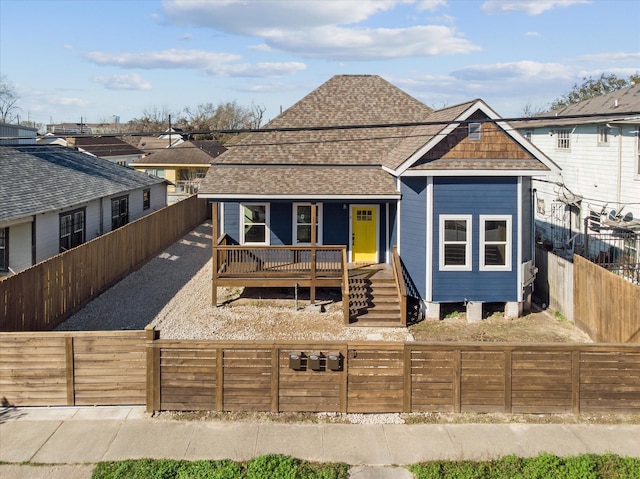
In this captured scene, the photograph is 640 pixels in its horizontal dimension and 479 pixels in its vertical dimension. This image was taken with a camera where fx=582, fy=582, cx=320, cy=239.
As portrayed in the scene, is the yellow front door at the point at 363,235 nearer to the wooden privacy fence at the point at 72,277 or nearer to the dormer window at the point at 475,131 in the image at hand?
the dormer window at the point at 475,131

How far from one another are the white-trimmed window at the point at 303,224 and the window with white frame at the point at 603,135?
1141 cm

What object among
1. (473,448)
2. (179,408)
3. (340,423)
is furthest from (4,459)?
(473,448)

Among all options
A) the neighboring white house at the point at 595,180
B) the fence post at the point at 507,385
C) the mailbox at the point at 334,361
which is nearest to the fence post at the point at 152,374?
the mailbox at the point at 334,361

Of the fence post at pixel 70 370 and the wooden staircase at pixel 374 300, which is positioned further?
the wooden staircase at pixel 374 300

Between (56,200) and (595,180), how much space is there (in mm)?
20169

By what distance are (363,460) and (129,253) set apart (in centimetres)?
1515

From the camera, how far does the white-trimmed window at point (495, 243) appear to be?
54.0 ft

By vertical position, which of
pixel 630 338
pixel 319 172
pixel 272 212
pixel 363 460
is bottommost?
pixel 363 460

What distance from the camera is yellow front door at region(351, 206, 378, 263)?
64.2ft

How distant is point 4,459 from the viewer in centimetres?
857

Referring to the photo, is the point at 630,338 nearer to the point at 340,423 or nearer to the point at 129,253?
the point at 340,423

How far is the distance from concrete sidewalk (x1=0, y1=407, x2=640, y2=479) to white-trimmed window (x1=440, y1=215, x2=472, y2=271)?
7.24 m

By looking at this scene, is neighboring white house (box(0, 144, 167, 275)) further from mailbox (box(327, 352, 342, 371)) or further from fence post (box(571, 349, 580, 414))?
fence post (box(571, 349, 580, 414))

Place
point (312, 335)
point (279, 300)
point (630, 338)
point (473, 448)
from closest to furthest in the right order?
1. point (473, 448)
2. point (630, 338)
3. point (312, 335)
4. point (279, 300)
